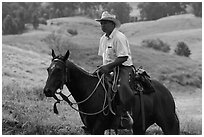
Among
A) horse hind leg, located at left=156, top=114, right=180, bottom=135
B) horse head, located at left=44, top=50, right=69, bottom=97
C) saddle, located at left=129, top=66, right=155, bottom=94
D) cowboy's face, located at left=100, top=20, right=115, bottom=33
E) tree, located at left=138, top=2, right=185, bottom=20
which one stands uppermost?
cowboy's face, located at left=100, top=20, right=115, bottom=33

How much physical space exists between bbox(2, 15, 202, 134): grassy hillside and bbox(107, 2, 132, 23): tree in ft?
28.6

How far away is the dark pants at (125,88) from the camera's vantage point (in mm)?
7859

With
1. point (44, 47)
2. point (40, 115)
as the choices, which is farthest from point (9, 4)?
point (40, 115)

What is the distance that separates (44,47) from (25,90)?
28.3 metres

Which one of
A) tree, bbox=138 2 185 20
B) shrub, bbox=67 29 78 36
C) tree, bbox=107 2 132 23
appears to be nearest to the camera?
shrub, bbox=67 29 78 36

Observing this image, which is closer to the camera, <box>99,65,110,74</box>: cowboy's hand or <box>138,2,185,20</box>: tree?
<box>99,65,110,74</box>: cowboy's hand

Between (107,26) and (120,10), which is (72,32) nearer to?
(120,10)

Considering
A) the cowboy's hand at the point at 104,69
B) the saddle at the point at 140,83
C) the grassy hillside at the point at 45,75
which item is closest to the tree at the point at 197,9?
the grassy hillside at the point at 45,75

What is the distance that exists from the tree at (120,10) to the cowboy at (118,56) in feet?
273

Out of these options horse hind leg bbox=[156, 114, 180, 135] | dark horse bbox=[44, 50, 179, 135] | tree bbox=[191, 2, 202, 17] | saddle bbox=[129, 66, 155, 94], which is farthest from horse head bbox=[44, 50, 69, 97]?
tree bbox=[191, 2, 202, 17]

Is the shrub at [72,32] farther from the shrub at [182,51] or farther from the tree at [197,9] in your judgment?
the tree at [197,9]

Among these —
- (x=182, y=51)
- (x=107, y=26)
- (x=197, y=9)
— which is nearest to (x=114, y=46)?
(x=107, y=26)

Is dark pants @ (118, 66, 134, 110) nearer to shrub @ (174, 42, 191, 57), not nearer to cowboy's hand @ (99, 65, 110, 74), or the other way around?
cowboy's hand @ (99, 65, 110, 74)

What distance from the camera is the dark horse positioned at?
24.4 feet
